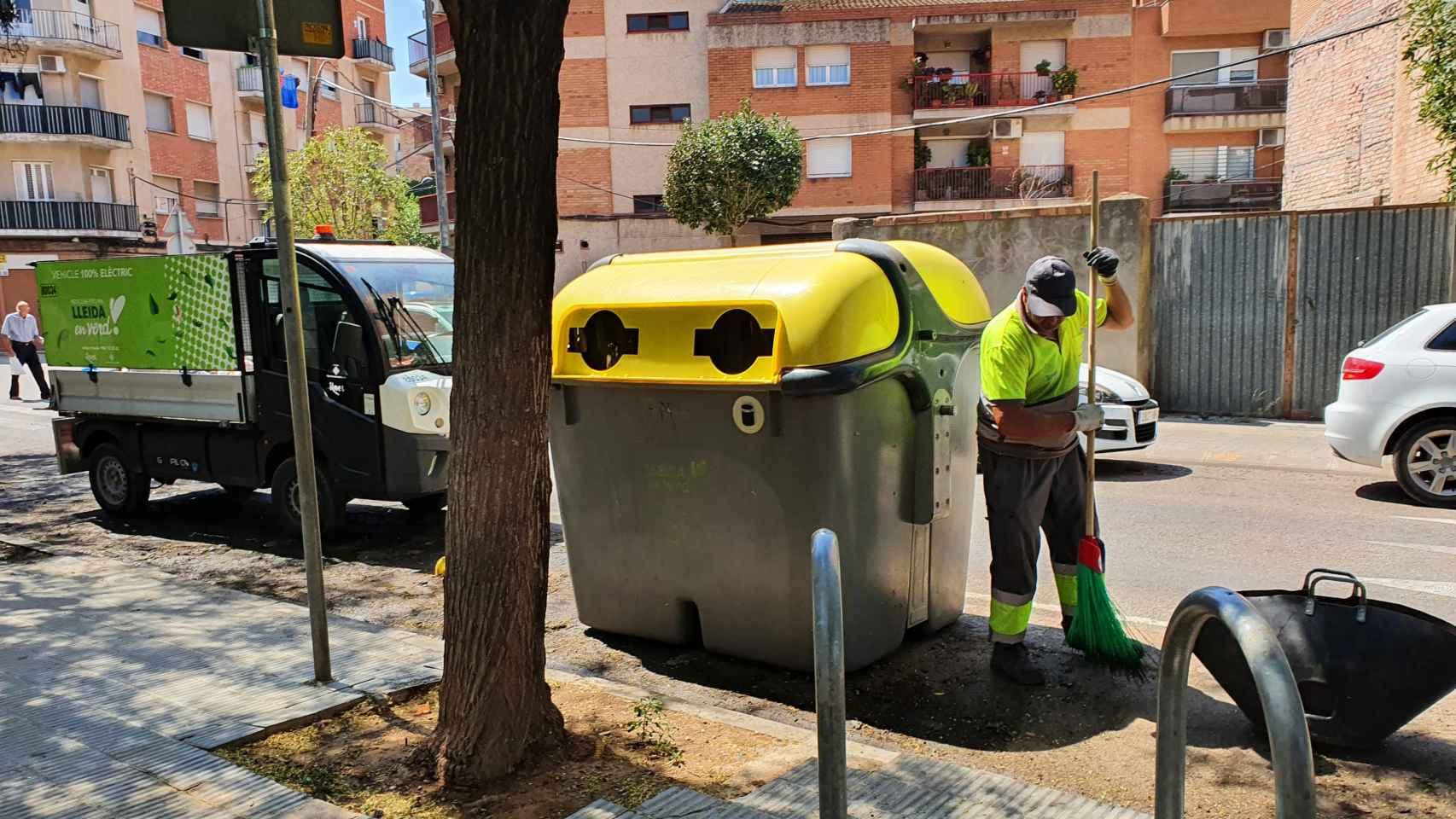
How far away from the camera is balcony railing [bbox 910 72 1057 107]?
3114cm

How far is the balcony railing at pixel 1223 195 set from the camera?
33.3 m

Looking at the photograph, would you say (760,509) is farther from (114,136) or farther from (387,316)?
(114,136)

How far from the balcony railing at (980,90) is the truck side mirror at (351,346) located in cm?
2679

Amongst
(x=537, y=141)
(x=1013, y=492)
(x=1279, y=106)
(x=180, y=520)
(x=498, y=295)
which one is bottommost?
(x=180, y=520)

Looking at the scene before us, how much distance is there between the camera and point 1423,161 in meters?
13.1

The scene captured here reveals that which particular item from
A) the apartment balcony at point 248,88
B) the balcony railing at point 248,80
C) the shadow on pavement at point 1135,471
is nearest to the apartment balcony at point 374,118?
the balcony railing at point 248,80

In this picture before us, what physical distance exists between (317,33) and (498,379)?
2.07m

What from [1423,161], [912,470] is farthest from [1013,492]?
[1423,161]

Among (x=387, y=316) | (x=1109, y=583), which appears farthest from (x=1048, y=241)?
(x=387, y=316)

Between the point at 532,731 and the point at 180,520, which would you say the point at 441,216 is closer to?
the point at 180,520

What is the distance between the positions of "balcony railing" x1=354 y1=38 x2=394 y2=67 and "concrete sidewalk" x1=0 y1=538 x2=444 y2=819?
44.3m

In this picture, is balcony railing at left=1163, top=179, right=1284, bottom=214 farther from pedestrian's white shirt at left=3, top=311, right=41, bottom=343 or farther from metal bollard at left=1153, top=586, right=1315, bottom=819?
metal bollard at left=1153, top=586, right=1315, bottom=819

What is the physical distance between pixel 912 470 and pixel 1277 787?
281 centimetres

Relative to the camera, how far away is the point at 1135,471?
9414 mm
